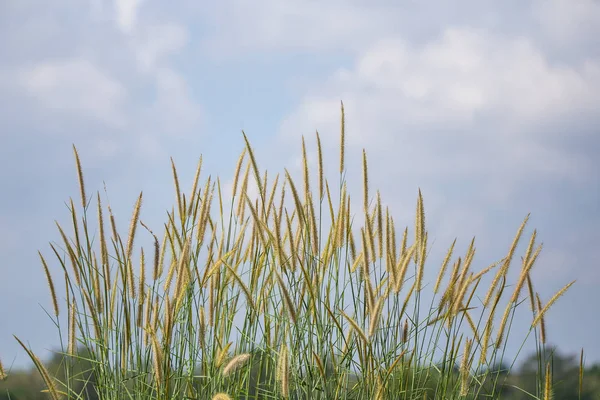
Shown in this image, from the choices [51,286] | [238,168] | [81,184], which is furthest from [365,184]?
[51,286]

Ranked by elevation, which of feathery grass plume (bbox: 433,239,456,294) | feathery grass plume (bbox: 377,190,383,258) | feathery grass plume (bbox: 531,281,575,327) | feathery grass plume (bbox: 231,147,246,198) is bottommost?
feathery grass plume (bbox: 531,281,575,327)

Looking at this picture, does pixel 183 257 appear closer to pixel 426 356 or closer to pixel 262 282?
pixel 262 282

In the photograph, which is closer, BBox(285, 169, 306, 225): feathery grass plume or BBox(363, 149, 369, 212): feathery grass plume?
BBox(285, 169, 306, 225): feathery grass plume

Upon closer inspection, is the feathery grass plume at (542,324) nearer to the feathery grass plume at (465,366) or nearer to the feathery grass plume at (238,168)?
the feathery grass plume at (465,366)

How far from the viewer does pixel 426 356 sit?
8.11ft

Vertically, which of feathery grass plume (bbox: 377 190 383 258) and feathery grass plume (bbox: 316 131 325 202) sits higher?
feathery grass plume (bbox: 316 131 325 202)

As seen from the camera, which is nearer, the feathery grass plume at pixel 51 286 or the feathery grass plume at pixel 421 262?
the feathery grass plume at pixel 421 262

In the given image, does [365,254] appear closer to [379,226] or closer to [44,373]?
Answer: [379,226]

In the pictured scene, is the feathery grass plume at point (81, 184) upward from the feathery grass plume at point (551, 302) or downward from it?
upward

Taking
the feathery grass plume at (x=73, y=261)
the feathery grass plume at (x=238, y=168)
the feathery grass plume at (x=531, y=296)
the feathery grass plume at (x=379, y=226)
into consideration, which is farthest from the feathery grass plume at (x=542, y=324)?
the feathery grass plume at (x=73, y=261)

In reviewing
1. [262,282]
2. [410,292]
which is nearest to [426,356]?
[410,292]

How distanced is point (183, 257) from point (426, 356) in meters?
1.02

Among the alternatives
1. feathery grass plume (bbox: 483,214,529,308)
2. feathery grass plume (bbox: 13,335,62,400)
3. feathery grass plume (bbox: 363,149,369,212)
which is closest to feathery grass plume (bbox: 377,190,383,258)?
feathery grass plume (bbox: 363,149,369,212)

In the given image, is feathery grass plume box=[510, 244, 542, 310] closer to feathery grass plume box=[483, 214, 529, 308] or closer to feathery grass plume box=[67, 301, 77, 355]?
feathery grass plume box=[483, 214, 529, 308]
